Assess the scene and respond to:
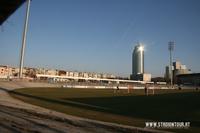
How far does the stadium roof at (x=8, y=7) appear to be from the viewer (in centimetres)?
1254

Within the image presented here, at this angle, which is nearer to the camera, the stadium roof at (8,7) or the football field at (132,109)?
the stadium roof at (8,7)

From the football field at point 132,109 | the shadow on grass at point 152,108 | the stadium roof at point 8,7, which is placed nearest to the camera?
the stadium roof at point 8,7

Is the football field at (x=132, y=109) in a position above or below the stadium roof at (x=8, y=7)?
below

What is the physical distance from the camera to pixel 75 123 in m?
16.2

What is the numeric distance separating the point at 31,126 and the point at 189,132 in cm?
771

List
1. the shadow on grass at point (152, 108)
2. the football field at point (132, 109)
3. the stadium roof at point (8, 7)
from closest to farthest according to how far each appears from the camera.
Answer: the stadium roof at point (8, 7)
the football field at point (132, 109)
the shadow on grass at point (152, 108)

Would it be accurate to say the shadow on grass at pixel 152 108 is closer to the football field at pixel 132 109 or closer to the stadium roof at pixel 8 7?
the football field at pixel 132 109

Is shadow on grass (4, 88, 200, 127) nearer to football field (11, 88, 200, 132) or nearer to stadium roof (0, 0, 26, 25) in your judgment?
football field (11, 88, 200, 132)

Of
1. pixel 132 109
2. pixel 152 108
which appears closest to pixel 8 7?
pixel 132 109

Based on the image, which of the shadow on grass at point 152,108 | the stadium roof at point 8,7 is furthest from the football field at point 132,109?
the stadium roof at point 8,7

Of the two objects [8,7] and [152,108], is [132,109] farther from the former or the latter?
[8,7]

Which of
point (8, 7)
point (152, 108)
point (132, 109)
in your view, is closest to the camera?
point (8, 7)

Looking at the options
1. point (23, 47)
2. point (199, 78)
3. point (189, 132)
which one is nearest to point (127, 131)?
point (189, 132)

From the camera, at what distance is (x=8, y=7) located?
1339 centimetres
